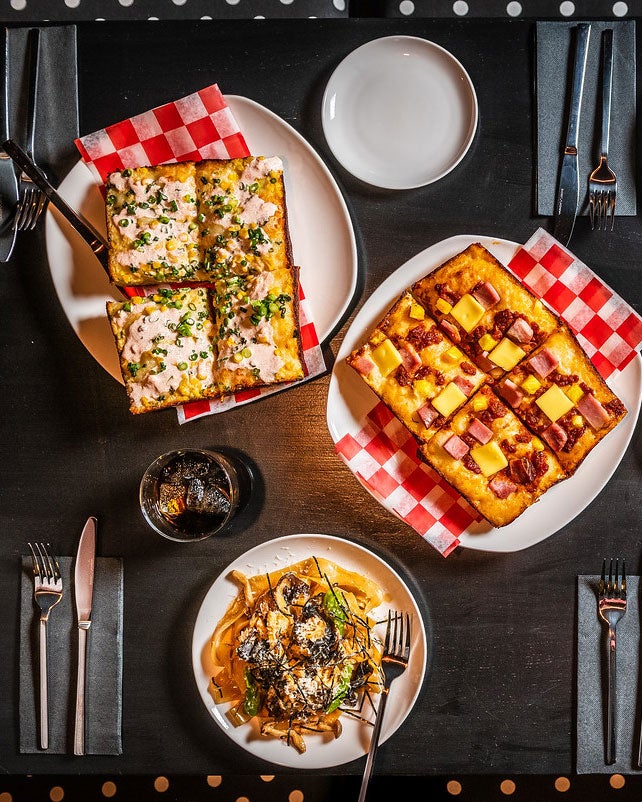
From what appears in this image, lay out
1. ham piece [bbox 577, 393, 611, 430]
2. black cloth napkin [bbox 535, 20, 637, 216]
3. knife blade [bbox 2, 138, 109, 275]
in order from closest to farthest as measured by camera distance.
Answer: ham piece [bbox 577, 393, 611, 430] < knife blade [bbox 2, 138, 109, 275] < black cloth napkin [bbox 535, 20, 637, 216]

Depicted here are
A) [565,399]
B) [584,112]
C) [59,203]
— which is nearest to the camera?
[565,399]

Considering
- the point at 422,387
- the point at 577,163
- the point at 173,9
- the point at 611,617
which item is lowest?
the point at 611,617

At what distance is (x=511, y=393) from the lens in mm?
3006

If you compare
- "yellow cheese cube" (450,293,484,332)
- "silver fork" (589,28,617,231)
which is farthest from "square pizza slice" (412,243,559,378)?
"silver fork" (589,28,617,231)

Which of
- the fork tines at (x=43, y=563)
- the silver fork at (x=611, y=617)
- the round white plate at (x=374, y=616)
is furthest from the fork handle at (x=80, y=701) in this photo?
the silver fork at (x=611, y=617)

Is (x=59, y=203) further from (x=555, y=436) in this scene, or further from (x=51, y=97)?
(x=555, y=436)

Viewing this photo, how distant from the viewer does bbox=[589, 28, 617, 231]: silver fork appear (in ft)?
10.3

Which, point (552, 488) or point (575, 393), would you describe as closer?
point (575, 393)

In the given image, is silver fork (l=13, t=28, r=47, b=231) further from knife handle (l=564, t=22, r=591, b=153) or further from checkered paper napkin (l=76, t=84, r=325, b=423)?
knife handle (l=564, t=22, r=591, b=153)

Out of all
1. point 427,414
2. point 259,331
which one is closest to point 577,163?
point 427,414

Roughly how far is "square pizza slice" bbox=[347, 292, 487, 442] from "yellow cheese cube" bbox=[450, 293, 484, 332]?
114 mm

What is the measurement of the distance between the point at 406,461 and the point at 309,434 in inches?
19.7

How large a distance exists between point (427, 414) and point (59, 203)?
196 centimetres

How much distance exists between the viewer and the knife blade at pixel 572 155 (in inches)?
124
